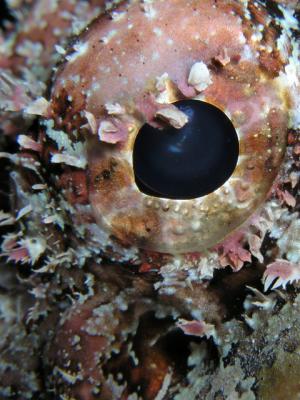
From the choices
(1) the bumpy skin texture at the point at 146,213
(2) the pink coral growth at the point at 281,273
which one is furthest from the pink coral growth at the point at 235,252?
(2) the pink coral growth at the point at 281,273

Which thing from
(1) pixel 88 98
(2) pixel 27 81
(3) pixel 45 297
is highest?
(1) pixel 88 98

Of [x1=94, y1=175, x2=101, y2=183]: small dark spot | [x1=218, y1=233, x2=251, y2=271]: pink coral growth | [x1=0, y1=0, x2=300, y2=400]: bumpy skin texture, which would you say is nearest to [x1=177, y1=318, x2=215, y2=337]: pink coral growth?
[x1=0, y1=0, x2=300, y2=400]: bumpy skin texture

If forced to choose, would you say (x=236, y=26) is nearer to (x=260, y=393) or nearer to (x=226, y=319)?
(x=226, y=319)

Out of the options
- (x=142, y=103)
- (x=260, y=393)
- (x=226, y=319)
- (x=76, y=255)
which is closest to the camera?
(x=260, y=393)

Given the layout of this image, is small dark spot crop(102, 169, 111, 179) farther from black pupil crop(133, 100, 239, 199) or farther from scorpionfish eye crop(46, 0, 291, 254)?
black pupil crop(133, 100, 239, 199)

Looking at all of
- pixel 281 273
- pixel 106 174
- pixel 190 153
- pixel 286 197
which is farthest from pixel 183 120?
pixel 281 273

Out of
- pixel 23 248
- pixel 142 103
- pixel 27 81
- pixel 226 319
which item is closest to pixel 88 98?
pixel 142 103

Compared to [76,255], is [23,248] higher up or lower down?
lower down

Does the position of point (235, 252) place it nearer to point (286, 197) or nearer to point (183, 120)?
point (286, 197)
